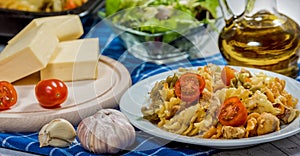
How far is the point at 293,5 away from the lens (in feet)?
9.51

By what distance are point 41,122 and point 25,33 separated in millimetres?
504

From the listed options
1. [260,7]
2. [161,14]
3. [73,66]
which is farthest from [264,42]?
[73,66]

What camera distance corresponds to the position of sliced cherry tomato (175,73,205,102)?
5.49 feet

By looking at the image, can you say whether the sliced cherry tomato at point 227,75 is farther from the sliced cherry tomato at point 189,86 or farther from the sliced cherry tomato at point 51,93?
the sliced cherry tomato at point 51,93

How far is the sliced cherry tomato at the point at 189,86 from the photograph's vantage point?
1.67 m

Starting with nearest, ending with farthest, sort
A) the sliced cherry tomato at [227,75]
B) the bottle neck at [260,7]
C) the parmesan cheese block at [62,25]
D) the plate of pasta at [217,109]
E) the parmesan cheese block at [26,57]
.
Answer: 1. the plate of pasta at [217,109]
2. the sliced cherry tomato at [227,75]
3. the parmesan cheese block at [26,57]
4. the bottle neck at [260,7]
5. the parmesan cheese block at [62,25]

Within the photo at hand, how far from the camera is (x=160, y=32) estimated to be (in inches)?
88.8

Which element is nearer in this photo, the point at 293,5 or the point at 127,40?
the point at 127,40

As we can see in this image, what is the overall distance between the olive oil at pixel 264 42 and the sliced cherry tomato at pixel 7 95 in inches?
28.3

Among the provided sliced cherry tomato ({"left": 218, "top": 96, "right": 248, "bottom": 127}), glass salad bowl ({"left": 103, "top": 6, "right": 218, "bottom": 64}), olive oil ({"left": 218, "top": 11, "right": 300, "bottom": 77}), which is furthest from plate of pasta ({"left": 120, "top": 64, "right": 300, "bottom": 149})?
glass salad bowl ({"left": 103, "top": 6, "right": 218, "bottom": 64})

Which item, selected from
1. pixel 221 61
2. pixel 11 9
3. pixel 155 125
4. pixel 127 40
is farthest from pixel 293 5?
pixel 155 125

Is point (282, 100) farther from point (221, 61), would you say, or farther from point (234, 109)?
point (221, 61)

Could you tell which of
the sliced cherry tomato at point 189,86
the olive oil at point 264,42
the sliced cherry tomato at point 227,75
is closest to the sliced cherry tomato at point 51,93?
the sliced cherry tomato at point 189,86

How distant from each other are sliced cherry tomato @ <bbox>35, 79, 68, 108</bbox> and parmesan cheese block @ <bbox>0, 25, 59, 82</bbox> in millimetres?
124
